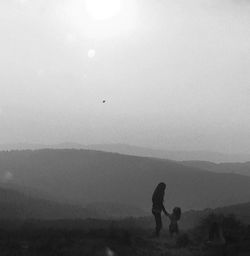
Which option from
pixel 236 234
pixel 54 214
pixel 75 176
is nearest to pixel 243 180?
pixel 75 176

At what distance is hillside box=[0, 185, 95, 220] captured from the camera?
49531mm

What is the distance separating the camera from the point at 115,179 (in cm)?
9512

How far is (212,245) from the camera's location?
17.6 meters

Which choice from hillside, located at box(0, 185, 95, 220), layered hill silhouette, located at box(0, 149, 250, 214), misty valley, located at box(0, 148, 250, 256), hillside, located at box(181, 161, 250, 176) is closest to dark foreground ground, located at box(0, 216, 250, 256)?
misty valley, located at box(0, 148, 250, 256)

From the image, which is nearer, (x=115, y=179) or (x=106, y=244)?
(x=106, y=244)

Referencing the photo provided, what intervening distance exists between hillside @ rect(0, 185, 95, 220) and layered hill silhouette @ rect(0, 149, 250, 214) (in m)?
17.5

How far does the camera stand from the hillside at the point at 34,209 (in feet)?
163

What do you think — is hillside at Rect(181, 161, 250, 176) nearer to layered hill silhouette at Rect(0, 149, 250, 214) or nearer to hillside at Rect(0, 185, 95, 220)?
layered hill silhouette at Rect(0, 149, 250, 214)

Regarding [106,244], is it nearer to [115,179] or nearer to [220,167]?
[115,179]

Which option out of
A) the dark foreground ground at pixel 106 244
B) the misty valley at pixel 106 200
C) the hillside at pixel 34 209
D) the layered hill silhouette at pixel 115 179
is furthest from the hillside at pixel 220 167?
the dark foreground ground at pixel 106 244

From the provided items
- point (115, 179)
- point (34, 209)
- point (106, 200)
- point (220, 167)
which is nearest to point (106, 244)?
point (34, 209)

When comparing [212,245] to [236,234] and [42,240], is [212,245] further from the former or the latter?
[42,240]

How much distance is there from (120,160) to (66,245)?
9162cm

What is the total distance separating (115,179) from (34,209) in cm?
4218
